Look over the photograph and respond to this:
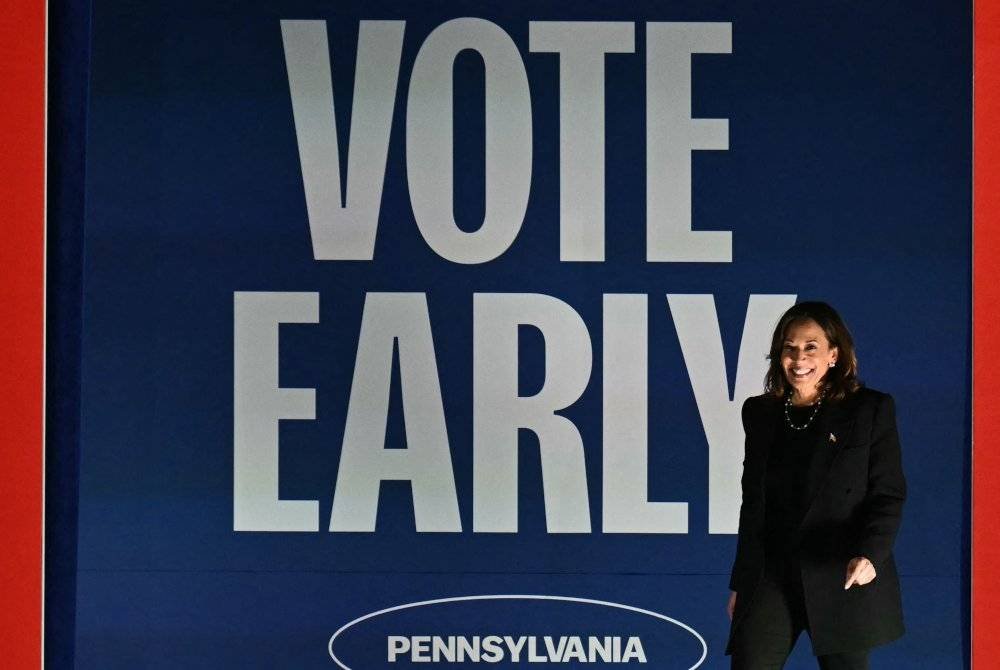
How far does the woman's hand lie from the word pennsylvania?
1149mm

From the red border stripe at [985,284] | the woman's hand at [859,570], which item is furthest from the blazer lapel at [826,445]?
the red border stripe at [985,284]

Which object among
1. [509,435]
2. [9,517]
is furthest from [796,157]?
[9,517]

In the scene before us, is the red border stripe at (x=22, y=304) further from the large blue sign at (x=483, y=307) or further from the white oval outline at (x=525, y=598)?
the white oval outline at (x=525, y=598)

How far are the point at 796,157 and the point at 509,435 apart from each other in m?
1.29

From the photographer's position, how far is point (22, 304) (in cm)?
350

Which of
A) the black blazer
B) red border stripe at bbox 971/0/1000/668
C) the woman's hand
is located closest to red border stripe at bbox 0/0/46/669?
the black blazer

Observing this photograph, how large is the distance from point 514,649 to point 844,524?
1338 mm

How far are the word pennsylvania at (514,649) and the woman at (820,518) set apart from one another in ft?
2.93

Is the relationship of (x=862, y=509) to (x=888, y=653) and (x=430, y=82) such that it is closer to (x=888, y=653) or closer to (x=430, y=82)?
(x=888, y=653)

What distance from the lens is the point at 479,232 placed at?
12.6 feet

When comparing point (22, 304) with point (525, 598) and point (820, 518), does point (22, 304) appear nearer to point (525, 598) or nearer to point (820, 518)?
point (525, 598)

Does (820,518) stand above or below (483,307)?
below

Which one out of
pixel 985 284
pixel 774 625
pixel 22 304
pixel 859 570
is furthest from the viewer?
pixel 985 284

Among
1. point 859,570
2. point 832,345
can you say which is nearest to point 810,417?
point 832,345
